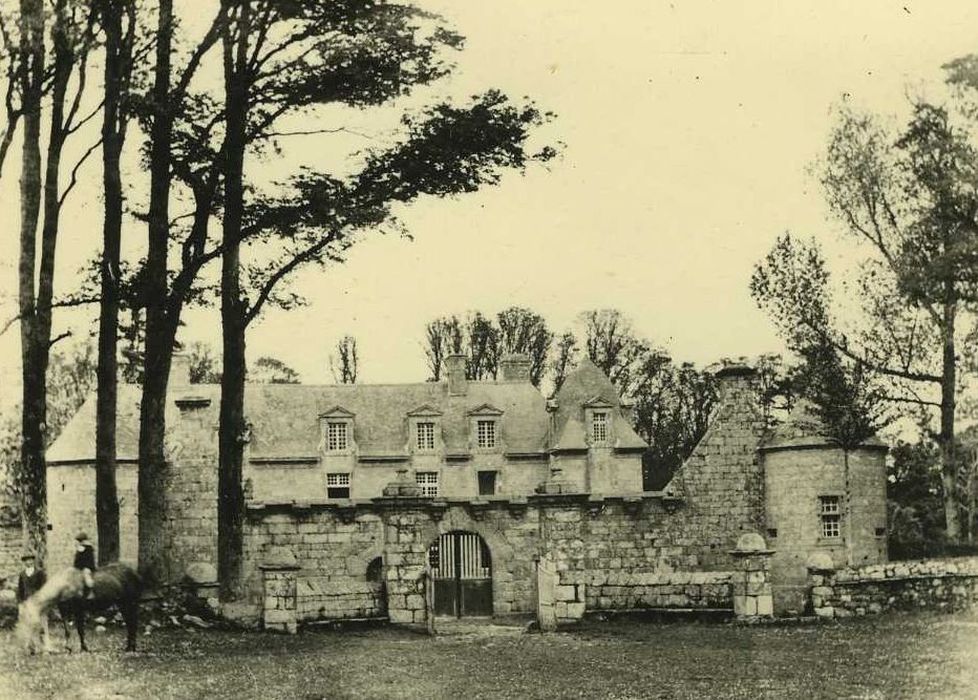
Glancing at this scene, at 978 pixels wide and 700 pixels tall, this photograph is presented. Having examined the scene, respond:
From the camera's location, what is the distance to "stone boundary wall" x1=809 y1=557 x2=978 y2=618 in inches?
645

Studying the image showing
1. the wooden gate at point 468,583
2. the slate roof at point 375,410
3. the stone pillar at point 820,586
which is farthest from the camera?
the slate roof at point 375,410

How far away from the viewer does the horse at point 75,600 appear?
39.2 feet

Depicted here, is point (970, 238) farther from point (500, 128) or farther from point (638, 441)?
point (638, 441)

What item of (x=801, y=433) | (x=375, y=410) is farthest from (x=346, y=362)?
(x=801, y=433)

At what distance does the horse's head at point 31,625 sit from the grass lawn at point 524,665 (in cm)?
25

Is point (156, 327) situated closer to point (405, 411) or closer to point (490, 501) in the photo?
point (490, 501)

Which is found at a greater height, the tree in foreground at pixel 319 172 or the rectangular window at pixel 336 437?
the tree in foreground at pixel 319 172

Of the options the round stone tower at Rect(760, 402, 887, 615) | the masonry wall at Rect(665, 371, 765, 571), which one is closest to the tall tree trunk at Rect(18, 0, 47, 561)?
the masonry wall at Rect(665, 371, 765, 571)

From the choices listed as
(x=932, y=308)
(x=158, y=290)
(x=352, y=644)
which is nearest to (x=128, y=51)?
(x=158, y=290)

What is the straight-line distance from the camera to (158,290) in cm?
1546

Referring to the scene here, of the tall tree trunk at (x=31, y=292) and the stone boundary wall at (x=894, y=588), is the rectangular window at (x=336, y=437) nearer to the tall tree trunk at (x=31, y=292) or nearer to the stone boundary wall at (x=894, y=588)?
the stone boundary wall at (x=894, y=588)

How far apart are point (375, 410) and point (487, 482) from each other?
14.9 feet

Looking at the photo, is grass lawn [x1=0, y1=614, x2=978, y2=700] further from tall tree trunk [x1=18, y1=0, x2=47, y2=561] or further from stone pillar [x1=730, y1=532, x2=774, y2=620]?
tall tree trunk [x1=18, y1=0, x2=47, y2=561]

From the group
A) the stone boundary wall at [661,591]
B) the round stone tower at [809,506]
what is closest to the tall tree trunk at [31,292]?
the stone boundary wall at [661,591]
